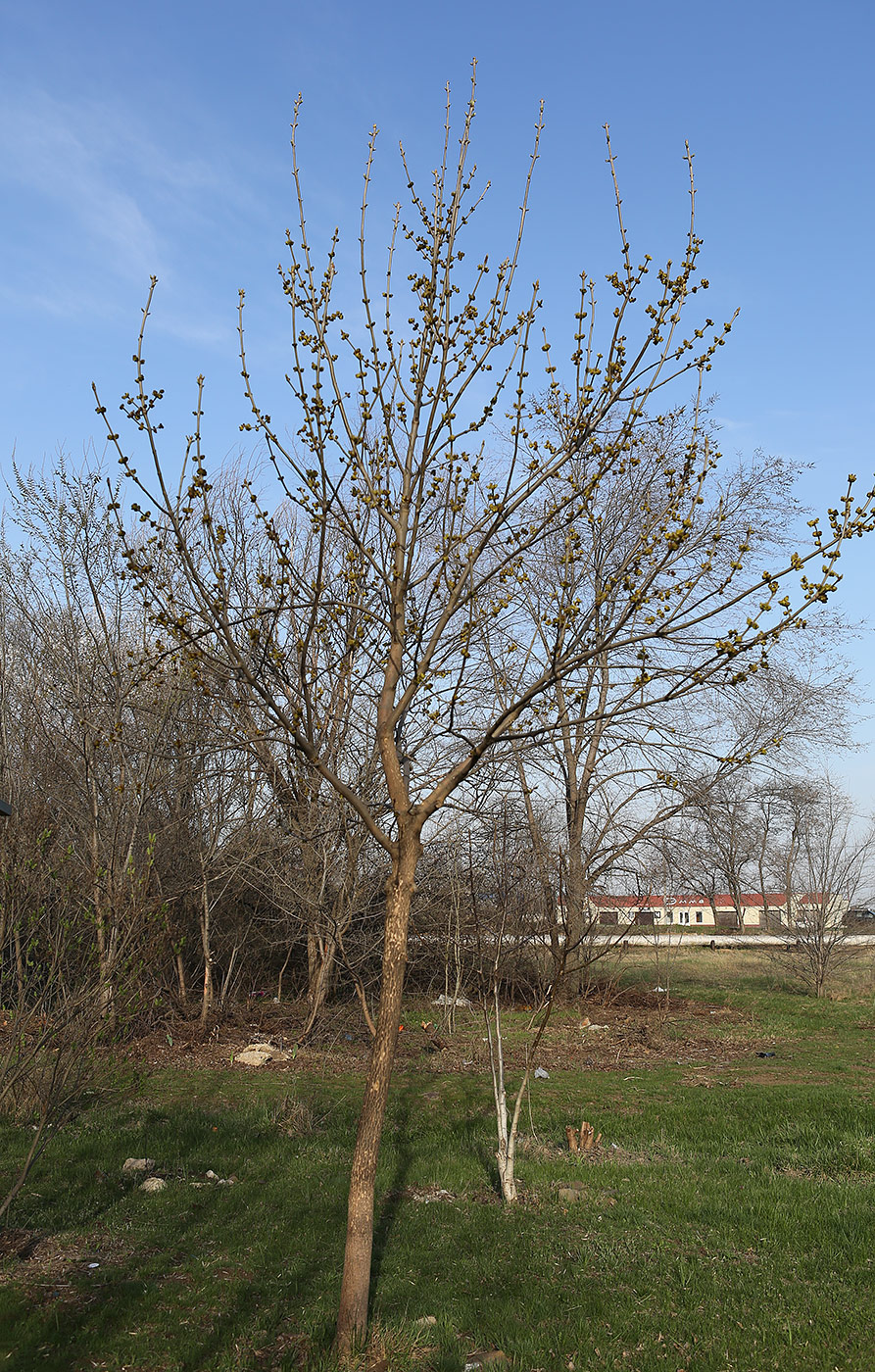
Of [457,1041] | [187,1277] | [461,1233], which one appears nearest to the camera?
[187,1277]

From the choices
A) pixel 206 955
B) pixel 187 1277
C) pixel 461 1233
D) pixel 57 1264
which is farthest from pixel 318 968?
pixel 187 1277

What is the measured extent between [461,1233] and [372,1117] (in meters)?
1.94

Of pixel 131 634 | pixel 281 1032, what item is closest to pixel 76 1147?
pixel 281 1032

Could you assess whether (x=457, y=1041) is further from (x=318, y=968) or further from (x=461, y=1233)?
(x=461, y=1233)

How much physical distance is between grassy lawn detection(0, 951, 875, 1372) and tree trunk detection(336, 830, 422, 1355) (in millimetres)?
195

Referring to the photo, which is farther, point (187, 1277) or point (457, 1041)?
point (457, 1041)

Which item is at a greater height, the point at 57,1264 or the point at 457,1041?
the point at 57,1264

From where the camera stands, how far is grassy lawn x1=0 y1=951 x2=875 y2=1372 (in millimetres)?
4008

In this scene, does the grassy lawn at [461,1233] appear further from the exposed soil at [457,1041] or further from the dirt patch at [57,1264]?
the exposed soil at [457,1041]

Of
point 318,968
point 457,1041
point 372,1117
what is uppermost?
point 372,1117

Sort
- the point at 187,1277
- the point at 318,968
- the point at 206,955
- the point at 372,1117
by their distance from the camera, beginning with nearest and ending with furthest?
the point at 372,1117 < the point at 187,1277 < the point at 206,955 < the point at 318,968

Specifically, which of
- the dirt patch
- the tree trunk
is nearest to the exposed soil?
the dirt patch

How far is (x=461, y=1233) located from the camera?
5.37 metres

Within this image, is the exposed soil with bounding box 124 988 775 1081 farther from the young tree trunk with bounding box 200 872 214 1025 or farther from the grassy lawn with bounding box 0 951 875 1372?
the grassy lawn with bounding box 0 951 875 1372
